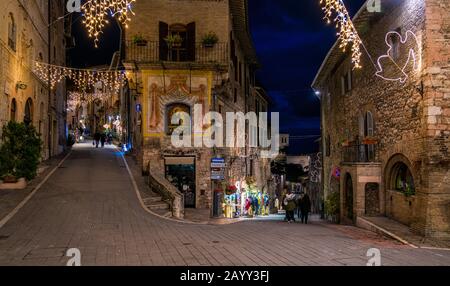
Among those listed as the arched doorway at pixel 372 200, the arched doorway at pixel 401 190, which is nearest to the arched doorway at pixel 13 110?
the arched doorway at pixel 372 200

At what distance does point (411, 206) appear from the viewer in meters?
13.1

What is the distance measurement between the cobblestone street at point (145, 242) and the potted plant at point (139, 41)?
27.6 feet

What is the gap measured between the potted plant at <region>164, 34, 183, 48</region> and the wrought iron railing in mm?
9718

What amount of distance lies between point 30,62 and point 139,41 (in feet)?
20.1

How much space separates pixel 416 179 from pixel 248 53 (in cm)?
2017

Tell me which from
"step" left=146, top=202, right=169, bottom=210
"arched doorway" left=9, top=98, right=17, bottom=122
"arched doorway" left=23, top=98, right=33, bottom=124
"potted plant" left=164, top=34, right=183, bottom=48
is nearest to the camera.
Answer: "step" left=146, top=202, right=169, bottom=210

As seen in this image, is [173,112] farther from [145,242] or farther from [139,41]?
[145,242]

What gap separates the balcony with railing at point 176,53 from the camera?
807 inches

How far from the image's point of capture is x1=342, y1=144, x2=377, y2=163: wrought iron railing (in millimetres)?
16812

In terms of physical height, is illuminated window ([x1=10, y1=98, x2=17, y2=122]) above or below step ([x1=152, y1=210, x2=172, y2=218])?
above

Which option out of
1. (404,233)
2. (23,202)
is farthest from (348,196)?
(23,202)

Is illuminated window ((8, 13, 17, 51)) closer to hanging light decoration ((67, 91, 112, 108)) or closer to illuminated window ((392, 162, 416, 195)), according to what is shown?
illuminated window ((392, 162, 416, 195))

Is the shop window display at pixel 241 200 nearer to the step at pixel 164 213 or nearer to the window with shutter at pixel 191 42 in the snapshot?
the window with shutter at pixel 191 42

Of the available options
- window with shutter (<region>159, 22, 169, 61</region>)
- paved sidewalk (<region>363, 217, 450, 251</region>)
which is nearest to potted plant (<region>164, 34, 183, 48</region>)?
window with shutter (<region>159, 22, 169, 61</region>)
